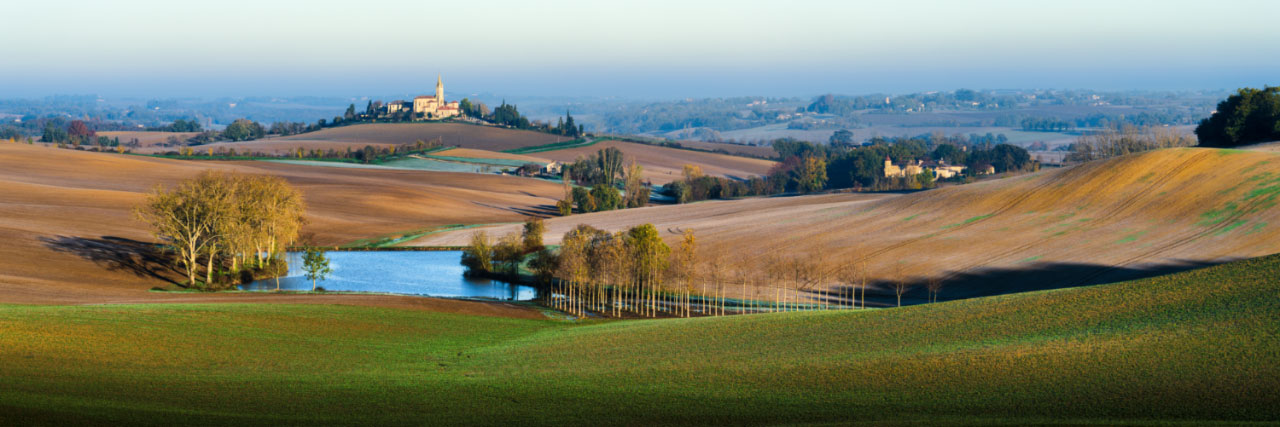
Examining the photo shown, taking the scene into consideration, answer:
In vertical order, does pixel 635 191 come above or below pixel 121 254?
above

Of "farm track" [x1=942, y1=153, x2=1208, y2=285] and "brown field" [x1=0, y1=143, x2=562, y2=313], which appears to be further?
"farm track" [x1=942, y1=153, x2=1208, y2=285]

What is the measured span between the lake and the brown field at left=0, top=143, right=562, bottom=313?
9.45 m

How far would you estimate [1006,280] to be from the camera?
7006cm

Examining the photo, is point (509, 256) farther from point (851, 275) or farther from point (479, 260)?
point (851, 275)

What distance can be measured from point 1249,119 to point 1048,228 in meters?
50.6

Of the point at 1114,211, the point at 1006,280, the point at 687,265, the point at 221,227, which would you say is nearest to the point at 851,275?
the point at 1006,280

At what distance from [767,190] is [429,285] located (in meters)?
112

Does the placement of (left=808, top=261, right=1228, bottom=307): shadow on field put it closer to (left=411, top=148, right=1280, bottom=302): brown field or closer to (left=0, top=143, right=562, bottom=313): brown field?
(left=411, top=148, right=1280, bottom=302): brown field

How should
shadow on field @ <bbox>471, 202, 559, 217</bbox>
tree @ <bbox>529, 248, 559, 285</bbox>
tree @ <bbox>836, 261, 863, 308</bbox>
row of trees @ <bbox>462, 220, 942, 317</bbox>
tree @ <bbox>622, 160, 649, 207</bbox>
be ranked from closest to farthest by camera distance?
1. row of trees @ <bbox>462, 220, 942, 317</bbox>
2. tree @ <bbox>836, 261, 863, 308</bbox>
3. tree @ <bbox>529, 248, 559, 285</bbox>
4. shadow on field @ <bbox>471, 202, 559, 217</bbox>
5. tree @ <bbox>622, 160, 649, 207</bbox>

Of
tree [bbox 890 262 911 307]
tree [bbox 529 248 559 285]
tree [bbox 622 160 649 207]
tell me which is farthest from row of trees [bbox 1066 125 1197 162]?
tree [bbox 529 248 559 285]

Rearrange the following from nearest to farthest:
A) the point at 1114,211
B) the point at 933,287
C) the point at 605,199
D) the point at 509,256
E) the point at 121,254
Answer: the point at 933,287
the point at 1114,211
the point at 121,254
the point at 509,256
the point at 605,199

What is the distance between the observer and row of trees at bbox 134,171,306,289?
262 feet

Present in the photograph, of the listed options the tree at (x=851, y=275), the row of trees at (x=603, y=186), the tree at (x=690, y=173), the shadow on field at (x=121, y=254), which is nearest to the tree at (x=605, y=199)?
the row of trees at (x=603, y=186)

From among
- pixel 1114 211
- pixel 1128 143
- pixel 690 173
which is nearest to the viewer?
pixel 1114 211
